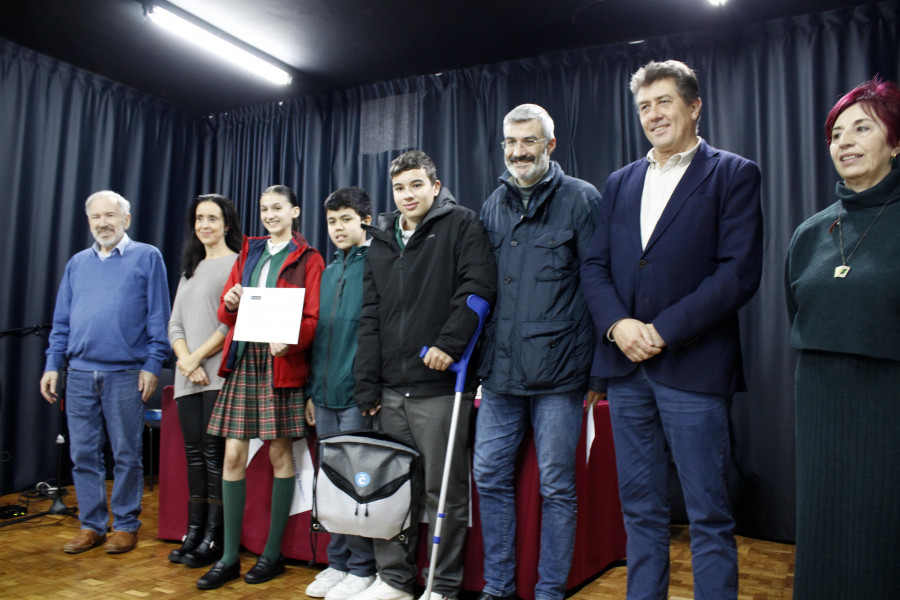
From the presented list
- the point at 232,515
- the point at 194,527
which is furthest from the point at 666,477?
the point at 194,527

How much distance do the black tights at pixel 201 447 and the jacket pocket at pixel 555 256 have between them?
147cm

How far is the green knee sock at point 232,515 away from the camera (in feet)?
8.41

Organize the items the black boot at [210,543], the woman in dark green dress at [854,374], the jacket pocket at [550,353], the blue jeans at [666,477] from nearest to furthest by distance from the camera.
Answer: the woman in dark green dress at [854,374], the blue jeans at [666,477], the jacket pocket at [550,353], the black boot at [210,543]

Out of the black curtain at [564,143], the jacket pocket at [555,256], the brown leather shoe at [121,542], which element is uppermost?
the black curtain at [564,143]

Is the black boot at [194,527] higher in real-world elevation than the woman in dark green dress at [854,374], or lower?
lower

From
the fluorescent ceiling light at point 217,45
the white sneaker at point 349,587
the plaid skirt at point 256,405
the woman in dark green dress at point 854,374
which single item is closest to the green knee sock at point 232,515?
the plaid skirt at point 256,405

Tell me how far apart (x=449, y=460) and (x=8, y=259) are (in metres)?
3.58

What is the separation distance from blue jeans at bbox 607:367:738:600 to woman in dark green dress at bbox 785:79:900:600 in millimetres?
182

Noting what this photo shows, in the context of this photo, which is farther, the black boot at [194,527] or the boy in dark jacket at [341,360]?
the black boot at [194,527]

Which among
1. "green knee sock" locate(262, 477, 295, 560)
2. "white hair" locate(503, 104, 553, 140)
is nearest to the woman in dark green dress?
"white hair" locate(503, 104, 553, 140)

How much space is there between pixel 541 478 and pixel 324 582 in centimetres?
93

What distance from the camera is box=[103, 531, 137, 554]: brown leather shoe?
2.89m

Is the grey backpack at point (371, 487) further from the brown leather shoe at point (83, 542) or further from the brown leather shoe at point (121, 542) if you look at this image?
the brown leather shoe at point (83, 542)

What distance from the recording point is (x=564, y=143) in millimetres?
4234
